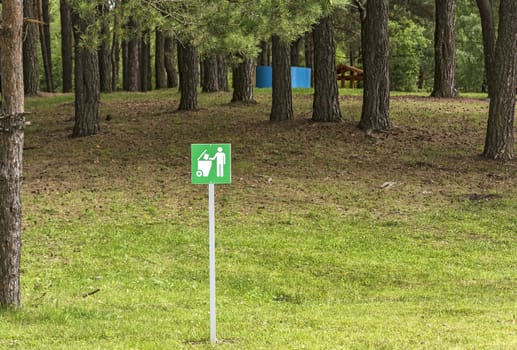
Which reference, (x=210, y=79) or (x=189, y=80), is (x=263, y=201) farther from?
(x=210, y=79)

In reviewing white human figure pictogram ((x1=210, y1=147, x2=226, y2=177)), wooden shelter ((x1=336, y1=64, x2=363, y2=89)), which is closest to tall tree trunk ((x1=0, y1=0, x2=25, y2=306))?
white human figure pictogram ((x1=210, y1=147, x2=226, y2=177))

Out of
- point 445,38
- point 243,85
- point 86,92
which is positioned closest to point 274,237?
point 86,92

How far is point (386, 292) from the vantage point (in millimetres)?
9719

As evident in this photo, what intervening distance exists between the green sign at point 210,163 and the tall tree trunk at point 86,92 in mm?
12719

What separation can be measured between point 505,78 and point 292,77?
1576cm

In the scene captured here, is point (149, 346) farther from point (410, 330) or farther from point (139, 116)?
point (139, 116)

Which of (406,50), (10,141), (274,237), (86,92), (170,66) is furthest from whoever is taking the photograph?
(406,50)

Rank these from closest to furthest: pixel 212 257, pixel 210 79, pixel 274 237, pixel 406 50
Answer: pixel 212 257, pixel 274 237, pixel 210 79, pixel 406 50

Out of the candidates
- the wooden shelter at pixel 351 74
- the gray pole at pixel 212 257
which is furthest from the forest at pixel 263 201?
the wooden shelter at pixel 351 74

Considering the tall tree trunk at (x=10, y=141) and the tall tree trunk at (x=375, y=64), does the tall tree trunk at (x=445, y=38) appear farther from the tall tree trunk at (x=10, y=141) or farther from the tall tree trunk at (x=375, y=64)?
the tall tree trunk at (x=10, y=141)

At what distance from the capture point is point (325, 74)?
19000mm

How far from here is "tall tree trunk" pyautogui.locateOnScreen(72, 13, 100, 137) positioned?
18.6 m

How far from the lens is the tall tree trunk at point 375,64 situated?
17891 millimetres

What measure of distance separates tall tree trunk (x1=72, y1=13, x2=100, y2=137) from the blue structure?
40.4 ft
